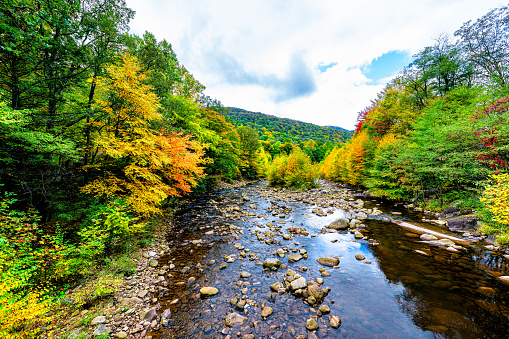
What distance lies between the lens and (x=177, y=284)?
5.29m

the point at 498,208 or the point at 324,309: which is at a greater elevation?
the point at 498,208

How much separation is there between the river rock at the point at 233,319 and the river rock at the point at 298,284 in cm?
170

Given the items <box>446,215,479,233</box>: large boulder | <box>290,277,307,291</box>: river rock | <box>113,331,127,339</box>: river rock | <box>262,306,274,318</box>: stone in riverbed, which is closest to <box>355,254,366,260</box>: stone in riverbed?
<box>290,277,307,291</box>: river rock

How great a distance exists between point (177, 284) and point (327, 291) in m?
4.80

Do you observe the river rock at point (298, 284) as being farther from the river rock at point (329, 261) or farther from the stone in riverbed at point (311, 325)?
the river rock at point (329, 261)

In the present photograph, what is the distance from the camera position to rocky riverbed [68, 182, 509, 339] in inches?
151

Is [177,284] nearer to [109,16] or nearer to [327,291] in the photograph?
[327,291]

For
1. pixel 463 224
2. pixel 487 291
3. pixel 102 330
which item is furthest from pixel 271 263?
pixel 463 224

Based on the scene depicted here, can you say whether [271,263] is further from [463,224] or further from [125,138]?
[463,224]

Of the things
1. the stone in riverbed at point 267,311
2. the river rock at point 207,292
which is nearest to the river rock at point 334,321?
the stone in riverbed at point 267,311

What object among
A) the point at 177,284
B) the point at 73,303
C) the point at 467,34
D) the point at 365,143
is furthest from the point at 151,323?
the point at 467,34

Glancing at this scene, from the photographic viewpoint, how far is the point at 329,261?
646cm

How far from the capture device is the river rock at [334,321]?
12.8 feet

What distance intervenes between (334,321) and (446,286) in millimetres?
4139
